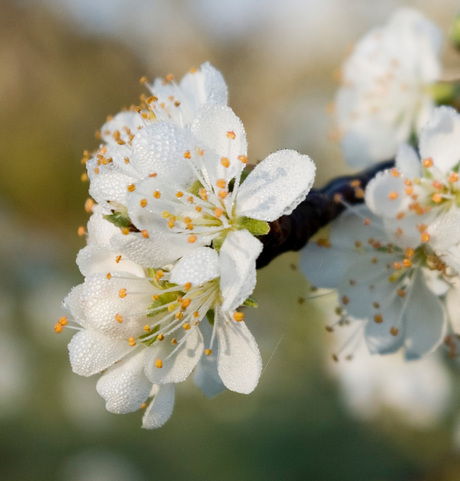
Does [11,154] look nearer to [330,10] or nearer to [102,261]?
[330,10]

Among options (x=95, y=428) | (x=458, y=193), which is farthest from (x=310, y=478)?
(x=458, y=193)

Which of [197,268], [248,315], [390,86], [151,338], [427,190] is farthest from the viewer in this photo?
[248,315]

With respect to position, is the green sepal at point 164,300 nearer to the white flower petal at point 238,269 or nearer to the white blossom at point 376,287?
the white flower petal at point 238,269

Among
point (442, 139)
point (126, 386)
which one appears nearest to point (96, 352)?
point (126, 386)

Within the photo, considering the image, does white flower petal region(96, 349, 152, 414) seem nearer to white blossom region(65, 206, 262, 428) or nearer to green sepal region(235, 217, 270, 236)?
white blossom region(65, 206, 262, 428)

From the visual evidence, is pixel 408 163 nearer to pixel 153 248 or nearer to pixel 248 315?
pixel 153 248

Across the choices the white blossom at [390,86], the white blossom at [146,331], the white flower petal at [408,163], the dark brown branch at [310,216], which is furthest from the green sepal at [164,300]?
the white blossom at [390,86]

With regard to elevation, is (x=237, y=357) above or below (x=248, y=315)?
above

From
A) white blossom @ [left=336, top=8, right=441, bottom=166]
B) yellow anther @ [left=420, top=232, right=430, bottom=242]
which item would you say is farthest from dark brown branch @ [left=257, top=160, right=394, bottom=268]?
white blossom @ [left=336, top=8, right=441, bottom=166]
